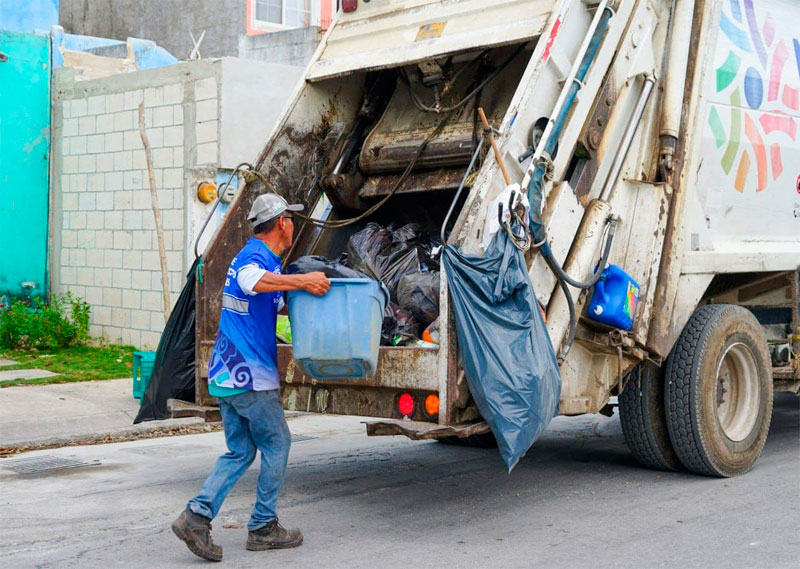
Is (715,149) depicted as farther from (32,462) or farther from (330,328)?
(32,462)

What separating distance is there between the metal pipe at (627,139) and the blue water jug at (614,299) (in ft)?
1.46

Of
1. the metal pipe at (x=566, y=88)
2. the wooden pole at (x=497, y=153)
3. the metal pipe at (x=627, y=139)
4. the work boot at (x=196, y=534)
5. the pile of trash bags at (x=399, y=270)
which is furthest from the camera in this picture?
the metal pipe at (x=627, y=139)

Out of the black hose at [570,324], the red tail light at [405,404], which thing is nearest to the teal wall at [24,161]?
the red tail light at [405,404]

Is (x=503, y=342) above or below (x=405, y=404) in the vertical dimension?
above

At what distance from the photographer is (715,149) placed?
6.45 m

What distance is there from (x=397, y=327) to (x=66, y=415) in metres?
3.65

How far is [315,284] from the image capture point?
4.66 metres

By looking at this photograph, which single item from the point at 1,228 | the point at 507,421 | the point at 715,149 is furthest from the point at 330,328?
the point at 1,228

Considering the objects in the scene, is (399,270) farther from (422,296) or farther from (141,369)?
(141,369)

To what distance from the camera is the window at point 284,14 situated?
19.2 m

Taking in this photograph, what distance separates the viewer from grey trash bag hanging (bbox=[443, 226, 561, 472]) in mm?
4855

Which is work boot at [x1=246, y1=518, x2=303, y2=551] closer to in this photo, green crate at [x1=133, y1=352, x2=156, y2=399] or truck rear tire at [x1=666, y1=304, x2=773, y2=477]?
truck rear tire at [x1=666, y1=304, x2=773, y2=477]

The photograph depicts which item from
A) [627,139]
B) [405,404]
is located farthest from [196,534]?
[627,139]

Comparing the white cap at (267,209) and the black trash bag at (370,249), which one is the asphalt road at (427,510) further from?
the white cap at (267,209)
